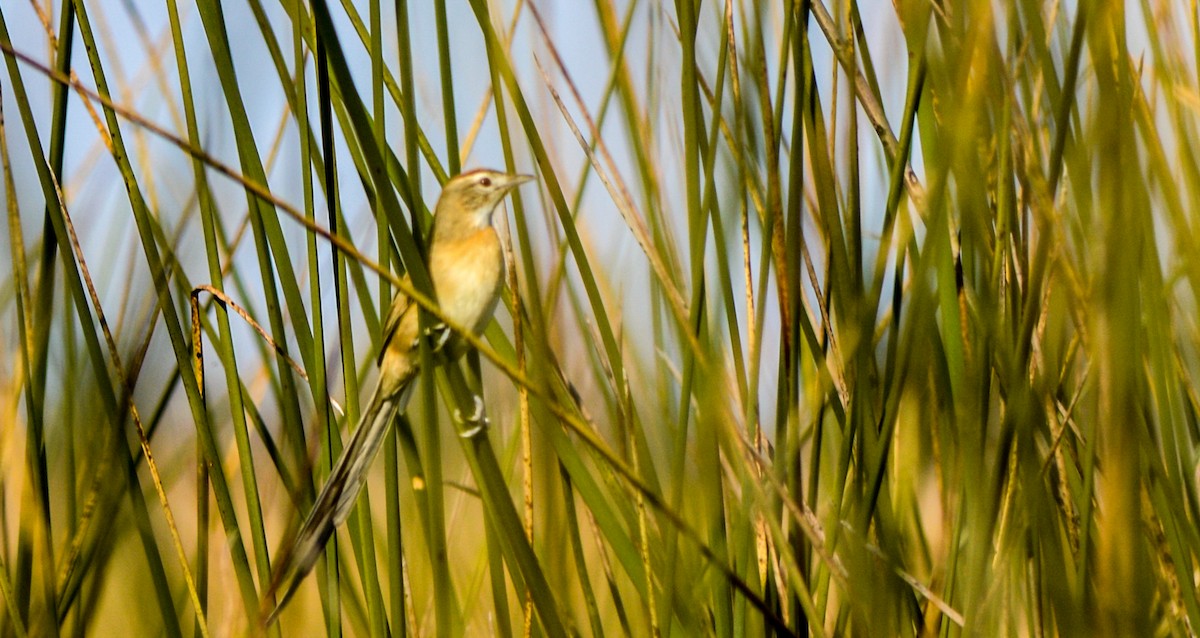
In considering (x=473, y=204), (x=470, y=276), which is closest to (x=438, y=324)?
(x=470, y=276)

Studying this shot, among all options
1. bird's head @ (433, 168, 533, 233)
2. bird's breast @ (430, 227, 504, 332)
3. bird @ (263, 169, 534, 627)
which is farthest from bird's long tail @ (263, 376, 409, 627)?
bird's head @ (433, 168, 533, 233)

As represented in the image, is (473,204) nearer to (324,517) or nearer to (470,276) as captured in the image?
(470,276)

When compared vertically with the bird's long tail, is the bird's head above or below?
above

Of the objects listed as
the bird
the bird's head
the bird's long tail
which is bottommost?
the bird's long tail

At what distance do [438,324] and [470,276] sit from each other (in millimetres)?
140

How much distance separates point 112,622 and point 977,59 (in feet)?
8.11

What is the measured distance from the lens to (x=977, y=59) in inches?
28.6

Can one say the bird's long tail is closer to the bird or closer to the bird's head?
the bird

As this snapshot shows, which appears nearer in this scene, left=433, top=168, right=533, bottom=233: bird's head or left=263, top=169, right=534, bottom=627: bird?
left=263, top=169, right=534, bottom=627: bird

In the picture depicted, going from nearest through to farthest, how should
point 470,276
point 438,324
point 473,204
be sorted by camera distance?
point 438,324, point 470,276, point 473,204

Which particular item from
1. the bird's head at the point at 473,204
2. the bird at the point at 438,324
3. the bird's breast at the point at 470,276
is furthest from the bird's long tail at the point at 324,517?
the bird's head at the point at 473,204

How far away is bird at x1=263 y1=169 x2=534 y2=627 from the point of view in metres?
1.15

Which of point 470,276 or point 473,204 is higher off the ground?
point 473,204

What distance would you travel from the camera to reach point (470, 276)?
1.86 meters
